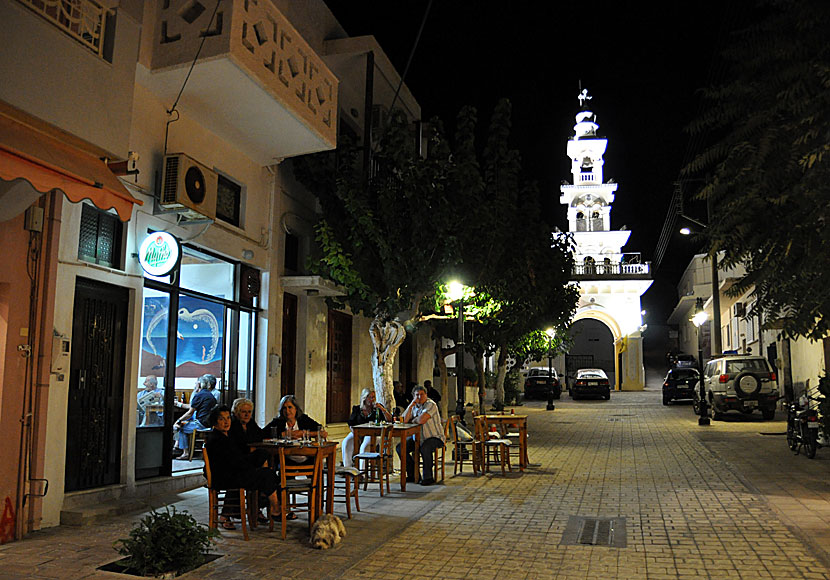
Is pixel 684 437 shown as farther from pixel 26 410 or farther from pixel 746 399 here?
pixel 26 410

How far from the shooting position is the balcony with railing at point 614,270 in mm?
46281

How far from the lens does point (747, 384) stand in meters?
22.5

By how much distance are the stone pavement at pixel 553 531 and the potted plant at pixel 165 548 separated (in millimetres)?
173

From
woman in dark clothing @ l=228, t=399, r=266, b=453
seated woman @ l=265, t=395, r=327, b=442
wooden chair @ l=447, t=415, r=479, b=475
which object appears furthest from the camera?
wooden chair @ l=447, t=415, r=479, b=475

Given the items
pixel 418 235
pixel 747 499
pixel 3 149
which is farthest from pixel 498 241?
pixel 3 149

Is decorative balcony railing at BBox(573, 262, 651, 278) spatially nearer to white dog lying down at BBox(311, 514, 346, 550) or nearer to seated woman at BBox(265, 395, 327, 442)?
seated woman at BBox(265, 395, 327, 442)

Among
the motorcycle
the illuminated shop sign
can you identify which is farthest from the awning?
the motorcycle

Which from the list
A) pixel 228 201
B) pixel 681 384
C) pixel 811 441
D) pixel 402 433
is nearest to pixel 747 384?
pixel 811 441

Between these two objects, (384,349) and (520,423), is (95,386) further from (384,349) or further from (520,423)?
(520,423)

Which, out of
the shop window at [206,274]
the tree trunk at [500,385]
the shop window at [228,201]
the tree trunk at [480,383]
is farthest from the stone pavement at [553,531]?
the tree trunk at [500,385]

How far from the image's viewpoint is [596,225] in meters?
49.7

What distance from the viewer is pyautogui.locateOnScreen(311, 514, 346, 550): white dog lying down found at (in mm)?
7146

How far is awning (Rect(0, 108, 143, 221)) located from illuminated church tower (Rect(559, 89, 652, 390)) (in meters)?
39.1

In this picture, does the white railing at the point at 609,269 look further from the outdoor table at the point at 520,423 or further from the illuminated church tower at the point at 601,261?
the outdoor table at the point at 520,423
